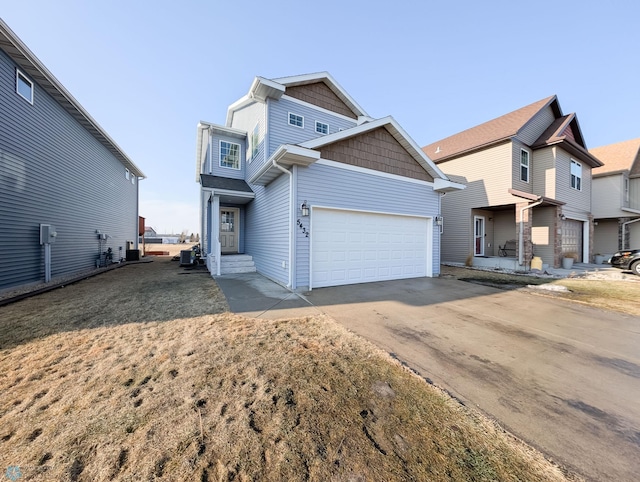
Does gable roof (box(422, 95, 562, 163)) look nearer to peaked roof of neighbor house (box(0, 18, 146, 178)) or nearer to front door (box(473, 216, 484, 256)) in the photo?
front door (box(473, 216, 484, 256))

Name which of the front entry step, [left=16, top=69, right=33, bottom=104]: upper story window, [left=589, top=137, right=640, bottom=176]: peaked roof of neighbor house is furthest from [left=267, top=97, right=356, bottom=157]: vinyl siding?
[left=589, top=137, right=640, bottom=176]: peaked roof of neighbor house

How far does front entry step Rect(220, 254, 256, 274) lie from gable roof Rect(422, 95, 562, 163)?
12.4m

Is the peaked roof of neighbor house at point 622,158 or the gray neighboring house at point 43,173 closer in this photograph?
the gray neighboring house at point 43,173

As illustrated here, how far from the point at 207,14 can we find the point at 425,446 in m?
11.8

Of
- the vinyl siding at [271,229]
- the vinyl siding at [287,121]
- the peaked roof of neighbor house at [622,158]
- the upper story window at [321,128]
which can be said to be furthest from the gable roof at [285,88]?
the peaked roof of neighbor house at [622,158]

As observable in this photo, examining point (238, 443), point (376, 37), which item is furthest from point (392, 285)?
point (376, 37)

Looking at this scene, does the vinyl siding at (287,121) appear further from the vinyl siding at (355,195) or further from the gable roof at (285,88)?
the vinyl siding at (355,195)

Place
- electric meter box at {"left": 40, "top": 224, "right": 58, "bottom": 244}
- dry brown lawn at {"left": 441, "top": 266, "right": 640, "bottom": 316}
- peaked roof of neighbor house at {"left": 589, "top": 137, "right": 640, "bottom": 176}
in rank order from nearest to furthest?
dry brown lawn at {"left": 441, "top": 266, "right": 640, "bottom": 316} < electric meter box at {"left": 40, "top": 224, "right": 58, "bottom": 244} < peaked roof of neighbor house at {"left": 589, "top": 137, "right": 640, "bottom": 176}

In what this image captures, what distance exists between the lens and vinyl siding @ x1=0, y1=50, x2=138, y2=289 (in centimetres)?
670

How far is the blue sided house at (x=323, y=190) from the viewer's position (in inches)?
268

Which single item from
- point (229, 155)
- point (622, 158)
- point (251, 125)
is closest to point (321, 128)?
point (251, 125)

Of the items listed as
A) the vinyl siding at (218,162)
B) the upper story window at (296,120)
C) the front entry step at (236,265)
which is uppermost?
the upper story window at (296,120)

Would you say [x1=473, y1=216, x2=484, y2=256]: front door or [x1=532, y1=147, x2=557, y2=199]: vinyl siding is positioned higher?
[x1=532, y1=147, x2=557, y2=199]: vinyl siding

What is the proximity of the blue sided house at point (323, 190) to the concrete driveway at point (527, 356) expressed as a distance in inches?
58.0
